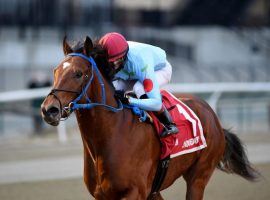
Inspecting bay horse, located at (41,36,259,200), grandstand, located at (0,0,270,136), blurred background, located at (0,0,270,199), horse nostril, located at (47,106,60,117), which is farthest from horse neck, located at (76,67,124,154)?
grandstand, located at (0,0,270,136)

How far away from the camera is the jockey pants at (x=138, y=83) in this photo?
17.9 ft

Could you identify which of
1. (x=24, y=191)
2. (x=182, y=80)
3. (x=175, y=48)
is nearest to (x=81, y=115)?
(x=24, y=191)

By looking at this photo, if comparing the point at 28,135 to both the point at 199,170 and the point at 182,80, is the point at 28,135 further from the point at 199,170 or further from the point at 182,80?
the point at 199,170

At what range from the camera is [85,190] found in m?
8.06

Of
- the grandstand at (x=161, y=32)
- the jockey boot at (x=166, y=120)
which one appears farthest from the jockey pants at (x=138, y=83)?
the grandstand at (x=161, y=32)

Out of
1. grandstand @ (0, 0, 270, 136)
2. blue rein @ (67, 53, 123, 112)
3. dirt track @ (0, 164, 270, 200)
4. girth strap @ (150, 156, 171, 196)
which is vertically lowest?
grandstand @ (0, 0, 270, 136)

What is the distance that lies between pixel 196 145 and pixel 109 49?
1280mm

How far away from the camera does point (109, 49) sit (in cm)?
518

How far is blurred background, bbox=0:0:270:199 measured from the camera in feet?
45.0

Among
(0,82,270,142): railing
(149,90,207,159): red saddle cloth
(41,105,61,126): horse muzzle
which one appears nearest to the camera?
(41,105,61,126): horse muzzle

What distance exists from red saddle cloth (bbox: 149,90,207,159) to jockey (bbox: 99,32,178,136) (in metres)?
0.11

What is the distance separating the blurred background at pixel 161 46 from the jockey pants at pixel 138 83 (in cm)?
690

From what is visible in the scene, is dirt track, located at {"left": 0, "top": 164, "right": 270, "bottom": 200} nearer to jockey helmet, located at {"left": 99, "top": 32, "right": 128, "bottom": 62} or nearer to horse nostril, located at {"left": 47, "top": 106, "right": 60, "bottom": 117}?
jockey helmet, located at {"left": 99, "top": 32, "right": 128, "bottom": 62}

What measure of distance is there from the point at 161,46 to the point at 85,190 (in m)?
11.9
